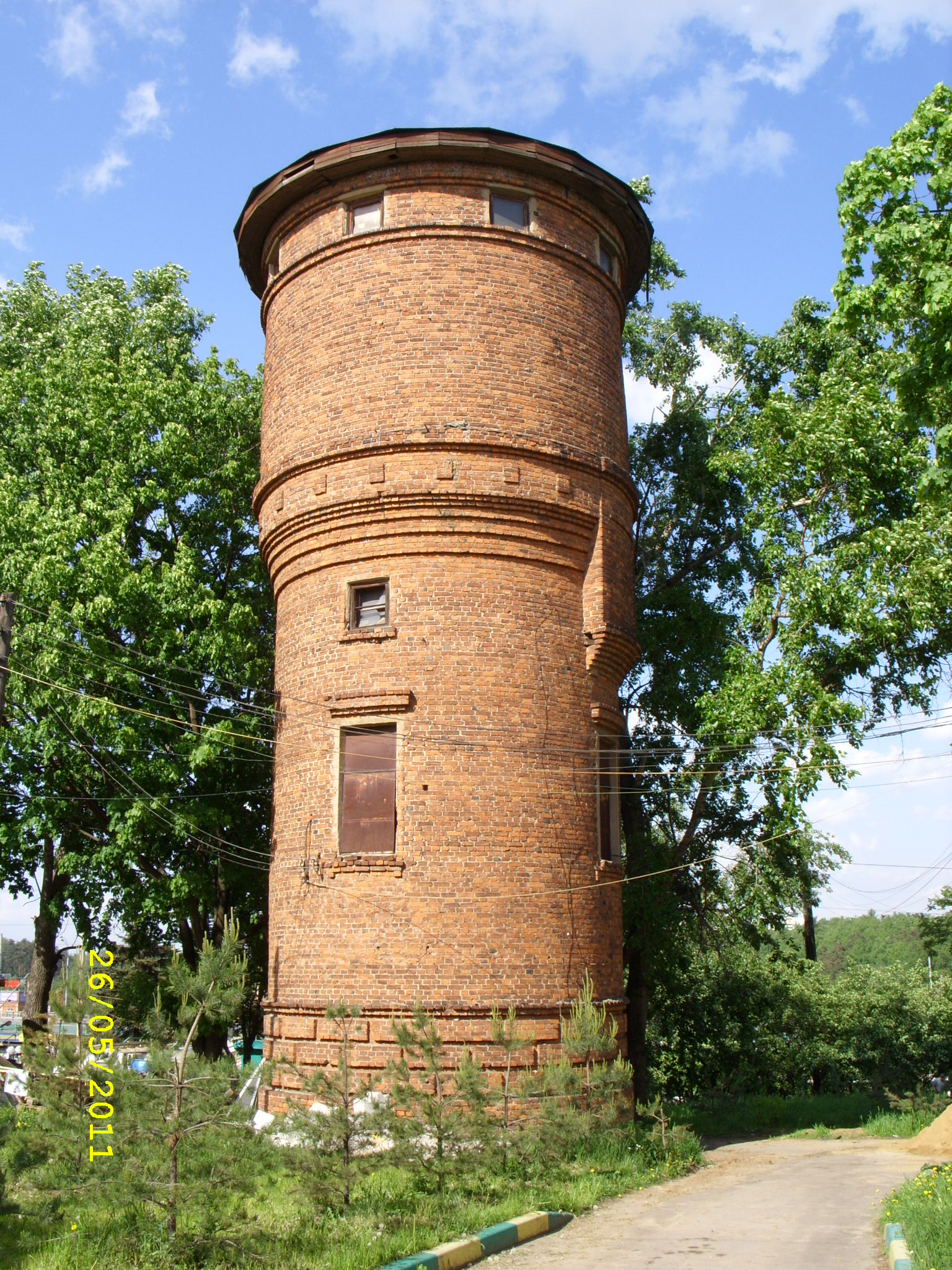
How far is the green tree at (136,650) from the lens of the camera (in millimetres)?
16625

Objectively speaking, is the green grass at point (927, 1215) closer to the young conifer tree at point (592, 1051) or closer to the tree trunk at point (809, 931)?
the young conifer tree at point (592, 1051)

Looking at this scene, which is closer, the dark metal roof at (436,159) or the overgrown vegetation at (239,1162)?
the overgrown vegetation at (239,1162)

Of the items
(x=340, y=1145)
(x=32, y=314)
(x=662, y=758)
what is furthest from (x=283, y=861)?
(x=32, y=314)

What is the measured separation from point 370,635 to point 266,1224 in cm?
650

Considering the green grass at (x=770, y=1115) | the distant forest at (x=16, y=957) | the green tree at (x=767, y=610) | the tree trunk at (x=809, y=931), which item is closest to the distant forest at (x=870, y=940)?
the tree trunk at (x=809, y=931)

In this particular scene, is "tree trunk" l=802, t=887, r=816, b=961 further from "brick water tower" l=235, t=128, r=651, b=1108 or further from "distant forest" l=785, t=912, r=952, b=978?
"distant forest" l=785, t=912, r=952, b=978

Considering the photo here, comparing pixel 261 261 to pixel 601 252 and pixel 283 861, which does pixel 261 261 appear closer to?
pixel 601 252

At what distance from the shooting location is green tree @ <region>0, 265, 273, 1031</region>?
655 inches

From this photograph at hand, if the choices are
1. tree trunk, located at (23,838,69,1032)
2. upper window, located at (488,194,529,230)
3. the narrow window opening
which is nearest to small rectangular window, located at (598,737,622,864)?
upper window, located at (488,194,529,230)

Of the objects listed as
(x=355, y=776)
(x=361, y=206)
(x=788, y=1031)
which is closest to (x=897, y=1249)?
(x=355, y=776)

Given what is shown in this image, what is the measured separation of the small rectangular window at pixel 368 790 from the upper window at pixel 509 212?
6.73 metres

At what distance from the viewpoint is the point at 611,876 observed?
13586mm

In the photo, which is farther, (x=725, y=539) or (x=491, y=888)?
(x=725, y=539)

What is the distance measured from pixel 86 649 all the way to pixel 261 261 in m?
6.31
